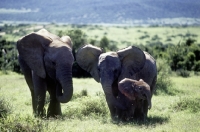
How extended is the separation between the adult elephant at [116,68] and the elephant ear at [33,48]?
1.63 metres

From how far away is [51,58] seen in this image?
39.7 ft

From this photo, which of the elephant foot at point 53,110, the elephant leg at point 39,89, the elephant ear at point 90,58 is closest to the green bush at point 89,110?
the elephant foot at point 53,110

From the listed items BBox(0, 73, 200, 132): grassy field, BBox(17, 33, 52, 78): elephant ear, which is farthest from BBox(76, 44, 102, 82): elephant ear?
BBox(17, 33, 52, 78): elephant ear

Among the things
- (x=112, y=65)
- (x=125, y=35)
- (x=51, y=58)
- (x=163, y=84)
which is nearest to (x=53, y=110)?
(x=51, y=58)

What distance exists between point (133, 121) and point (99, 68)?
Answer: 1.97 m

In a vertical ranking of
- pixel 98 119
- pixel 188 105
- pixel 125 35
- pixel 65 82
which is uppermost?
pixel 65 82

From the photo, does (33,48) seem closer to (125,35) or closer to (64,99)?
(64,99)

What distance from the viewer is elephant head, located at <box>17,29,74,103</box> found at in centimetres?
1156

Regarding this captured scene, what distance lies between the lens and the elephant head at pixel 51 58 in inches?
455

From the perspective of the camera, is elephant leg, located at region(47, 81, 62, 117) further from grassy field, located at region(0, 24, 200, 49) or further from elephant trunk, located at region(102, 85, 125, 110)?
grassy field, located at region(0, 24, 200, 49)

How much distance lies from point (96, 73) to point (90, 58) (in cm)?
60

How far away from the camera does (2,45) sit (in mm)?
53562

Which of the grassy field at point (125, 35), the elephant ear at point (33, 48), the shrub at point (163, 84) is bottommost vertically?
the grassy field at point (125, 35)

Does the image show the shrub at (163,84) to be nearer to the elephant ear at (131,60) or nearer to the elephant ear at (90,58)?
the elephant ear at (90,58)
